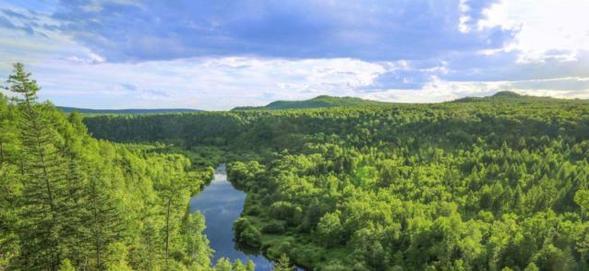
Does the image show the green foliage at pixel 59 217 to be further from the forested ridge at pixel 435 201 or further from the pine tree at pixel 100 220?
the forested ridge at pixel 435 201

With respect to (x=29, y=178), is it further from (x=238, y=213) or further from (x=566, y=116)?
(x=566, y=116)

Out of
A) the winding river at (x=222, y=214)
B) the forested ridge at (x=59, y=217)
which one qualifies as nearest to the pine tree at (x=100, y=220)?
the forested ridge at (x=59, y=217)

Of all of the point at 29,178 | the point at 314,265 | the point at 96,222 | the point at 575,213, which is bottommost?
the point at 314,265

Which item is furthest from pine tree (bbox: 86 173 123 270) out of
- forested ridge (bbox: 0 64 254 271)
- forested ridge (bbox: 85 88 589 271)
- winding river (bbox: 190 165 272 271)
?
winding river (bbox: 190 165 272 271)

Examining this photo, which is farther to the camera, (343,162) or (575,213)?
(343,162)

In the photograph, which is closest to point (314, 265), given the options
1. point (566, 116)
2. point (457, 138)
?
point (457, 138)
